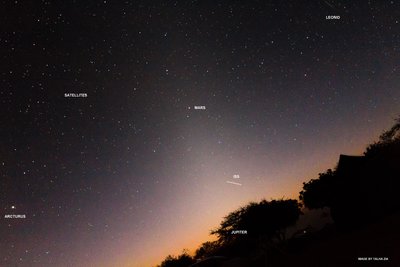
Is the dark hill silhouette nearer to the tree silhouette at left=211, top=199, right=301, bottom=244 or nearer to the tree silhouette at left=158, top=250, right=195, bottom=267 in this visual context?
the tree silhouette at left=211, top=199, right=301, bottom=244

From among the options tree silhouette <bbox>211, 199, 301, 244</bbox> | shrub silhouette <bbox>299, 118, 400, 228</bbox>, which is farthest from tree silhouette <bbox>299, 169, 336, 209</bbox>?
shrub silhouette <bbox>299, 118, 400, 228</bbox>

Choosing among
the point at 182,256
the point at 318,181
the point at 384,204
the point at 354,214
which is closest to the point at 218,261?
the point at 354,214

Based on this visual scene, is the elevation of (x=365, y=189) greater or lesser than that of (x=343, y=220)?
greater

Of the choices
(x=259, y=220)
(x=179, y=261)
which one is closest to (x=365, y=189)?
(x=259, y=220)

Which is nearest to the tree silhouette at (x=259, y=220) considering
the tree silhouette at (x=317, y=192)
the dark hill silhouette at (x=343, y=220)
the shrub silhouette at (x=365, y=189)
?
the dark hill silhouette at (x=343, y=220)

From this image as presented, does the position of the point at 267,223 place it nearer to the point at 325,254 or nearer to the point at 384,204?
the point at 384,204

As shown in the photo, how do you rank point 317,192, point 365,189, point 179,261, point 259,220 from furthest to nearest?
1. point 179,261
2. point 317,192
3. point 259,220
4. point 365,189

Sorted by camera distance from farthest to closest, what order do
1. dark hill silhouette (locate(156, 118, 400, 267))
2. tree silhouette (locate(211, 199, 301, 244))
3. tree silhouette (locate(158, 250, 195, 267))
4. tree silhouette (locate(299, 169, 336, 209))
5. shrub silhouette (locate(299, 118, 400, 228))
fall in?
tree silhouette (locate(158, 250, 195, 267))
tree silhouette (locate(299, 169, 336, 209))
tree silhouette (locate(211, 199, 301, 244))
shrub silhouette (locate(299, 118, 400, 228))
dark hill silhouette (locate(156, 118, 400, 267))

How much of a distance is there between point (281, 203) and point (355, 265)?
2384cm

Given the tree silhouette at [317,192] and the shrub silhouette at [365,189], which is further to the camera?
the tree silhouette at [317,192]

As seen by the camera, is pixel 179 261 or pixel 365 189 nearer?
pixel 365 189

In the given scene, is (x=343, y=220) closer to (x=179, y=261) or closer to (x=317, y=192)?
(x=317, y=192)

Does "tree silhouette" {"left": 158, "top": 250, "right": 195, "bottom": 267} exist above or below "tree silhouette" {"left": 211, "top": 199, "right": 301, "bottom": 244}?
below

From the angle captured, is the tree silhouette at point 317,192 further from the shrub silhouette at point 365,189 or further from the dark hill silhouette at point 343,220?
the shrub silhouette at point 365,189
